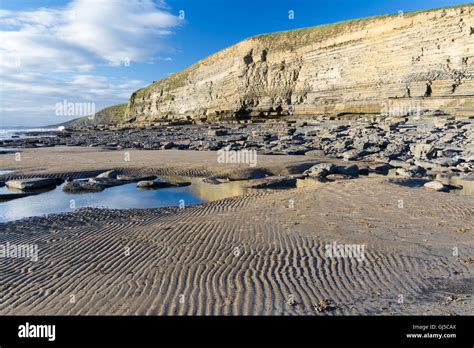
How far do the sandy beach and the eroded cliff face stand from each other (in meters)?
26.6

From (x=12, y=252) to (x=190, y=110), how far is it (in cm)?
6242

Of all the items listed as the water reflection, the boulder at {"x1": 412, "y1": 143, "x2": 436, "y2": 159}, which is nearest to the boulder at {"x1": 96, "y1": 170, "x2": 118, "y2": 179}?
the water reflection

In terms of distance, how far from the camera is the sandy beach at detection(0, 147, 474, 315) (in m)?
4.85

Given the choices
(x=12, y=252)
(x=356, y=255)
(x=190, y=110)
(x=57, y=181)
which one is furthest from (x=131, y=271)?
(x=190, y=110)

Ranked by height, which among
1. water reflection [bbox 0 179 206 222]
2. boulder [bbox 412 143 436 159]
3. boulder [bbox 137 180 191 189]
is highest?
boulder [bbox 412 143 436 159]

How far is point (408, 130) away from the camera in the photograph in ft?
88.4

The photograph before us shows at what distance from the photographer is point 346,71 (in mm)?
43906

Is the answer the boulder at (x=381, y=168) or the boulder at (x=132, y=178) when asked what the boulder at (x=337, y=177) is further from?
the boulder at (x=132, y=178)

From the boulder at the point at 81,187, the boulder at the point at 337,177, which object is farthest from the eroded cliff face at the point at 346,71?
the boulder at the point at 81,187

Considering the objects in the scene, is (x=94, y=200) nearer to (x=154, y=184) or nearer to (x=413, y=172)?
(x=154, y=184)

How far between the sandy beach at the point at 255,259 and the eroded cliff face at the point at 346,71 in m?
26.6

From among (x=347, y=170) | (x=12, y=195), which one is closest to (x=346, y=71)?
(x=347, y=170)

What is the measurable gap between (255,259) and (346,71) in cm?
4174

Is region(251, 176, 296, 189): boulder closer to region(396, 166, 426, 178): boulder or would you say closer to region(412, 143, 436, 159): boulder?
region(396, 166, 426, 178): boulder
